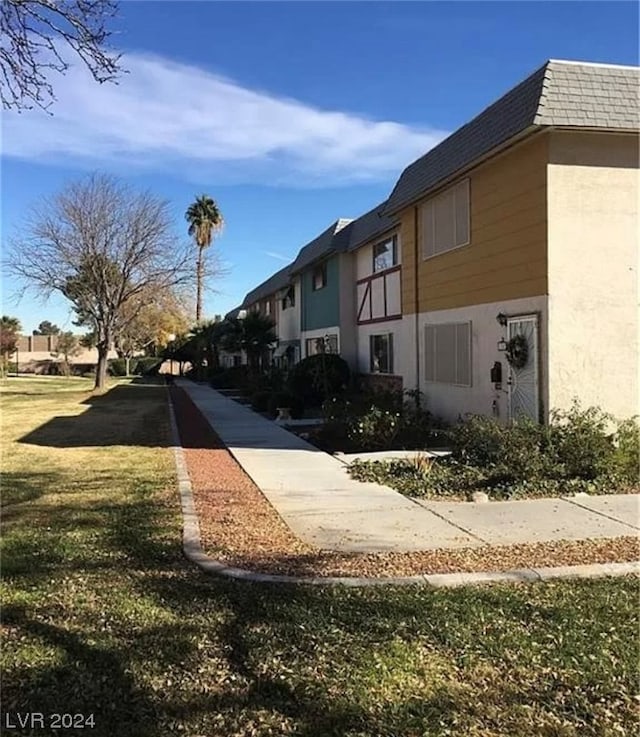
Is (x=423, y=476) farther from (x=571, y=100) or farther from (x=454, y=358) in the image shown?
(x=571, y=100)

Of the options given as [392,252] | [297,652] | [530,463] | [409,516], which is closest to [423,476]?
[530,463]

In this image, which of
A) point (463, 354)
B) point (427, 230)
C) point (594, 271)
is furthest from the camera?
point (427, 230)

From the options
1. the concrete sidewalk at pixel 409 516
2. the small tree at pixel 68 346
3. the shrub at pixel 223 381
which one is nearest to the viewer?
the concrete sidewalk at pixel 409 516

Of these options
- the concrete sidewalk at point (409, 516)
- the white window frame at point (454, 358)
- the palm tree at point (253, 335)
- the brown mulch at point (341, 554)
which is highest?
the palm tree at point (253, 335)

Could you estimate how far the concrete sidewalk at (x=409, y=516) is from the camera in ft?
22.6

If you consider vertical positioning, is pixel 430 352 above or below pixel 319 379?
above

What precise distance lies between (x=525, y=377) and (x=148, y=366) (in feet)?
187

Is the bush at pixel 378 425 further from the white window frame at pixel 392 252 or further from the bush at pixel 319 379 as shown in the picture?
the bush at pixel 319 379

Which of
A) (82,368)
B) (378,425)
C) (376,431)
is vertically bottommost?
(376,431)

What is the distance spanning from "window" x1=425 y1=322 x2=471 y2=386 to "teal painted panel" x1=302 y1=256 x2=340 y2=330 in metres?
9.18

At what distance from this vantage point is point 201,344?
52.5 meters

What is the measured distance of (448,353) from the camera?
48.5 feet

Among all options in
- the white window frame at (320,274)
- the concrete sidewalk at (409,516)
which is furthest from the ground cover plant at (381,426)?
the white window frame at (320,274)

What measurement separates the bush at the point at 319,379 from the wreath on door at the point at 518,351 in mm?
11154
